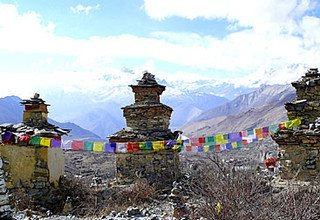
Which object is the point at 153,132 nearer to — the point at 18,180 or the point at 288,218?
the point at 18,180

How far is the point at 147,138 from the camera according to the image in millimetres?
15227

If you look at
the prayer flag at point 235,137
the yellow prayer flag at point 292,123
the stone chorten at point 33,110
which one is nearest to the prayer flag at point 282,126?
the yellow prayer flag at point 292,123

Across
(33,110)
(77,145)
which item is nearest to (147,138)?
(77,145)

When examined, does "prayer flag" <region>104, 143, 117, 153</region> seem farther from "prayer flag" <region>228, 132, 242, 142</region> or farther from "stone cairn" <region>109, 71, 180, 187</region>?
"prayer flag" <region>228, 132, 242, 142</region>

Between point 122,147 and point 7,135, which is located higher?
point 7,135

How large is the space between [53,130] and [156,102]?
453 cm

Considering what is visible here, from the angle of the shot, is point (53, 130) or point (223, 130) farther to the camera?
point (223, 130)

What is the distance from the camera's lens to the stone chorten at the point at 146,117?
50.7 ft

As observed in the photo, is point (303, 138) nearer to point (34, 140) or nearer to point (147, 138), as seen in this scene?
point (147, 138)

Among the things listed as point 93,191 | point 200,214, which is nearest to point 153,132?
point 93,191

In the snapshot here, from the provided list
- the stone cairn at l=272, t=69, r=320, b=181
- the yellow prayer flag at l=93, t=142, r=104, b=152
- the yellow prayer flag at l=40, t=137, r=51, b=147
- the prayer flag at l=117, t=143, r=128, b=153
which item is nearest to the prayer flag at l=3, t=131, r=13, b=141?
the yellow prayer flag at l=40, t=137, r=51, b=147

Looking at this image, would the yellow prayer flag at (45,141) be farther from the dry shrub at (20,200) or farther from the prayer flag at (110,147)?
the prayer flag at (110,147)

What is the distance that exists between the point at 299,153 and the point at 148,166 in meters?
5.57

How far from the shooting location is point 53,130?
1320cm
